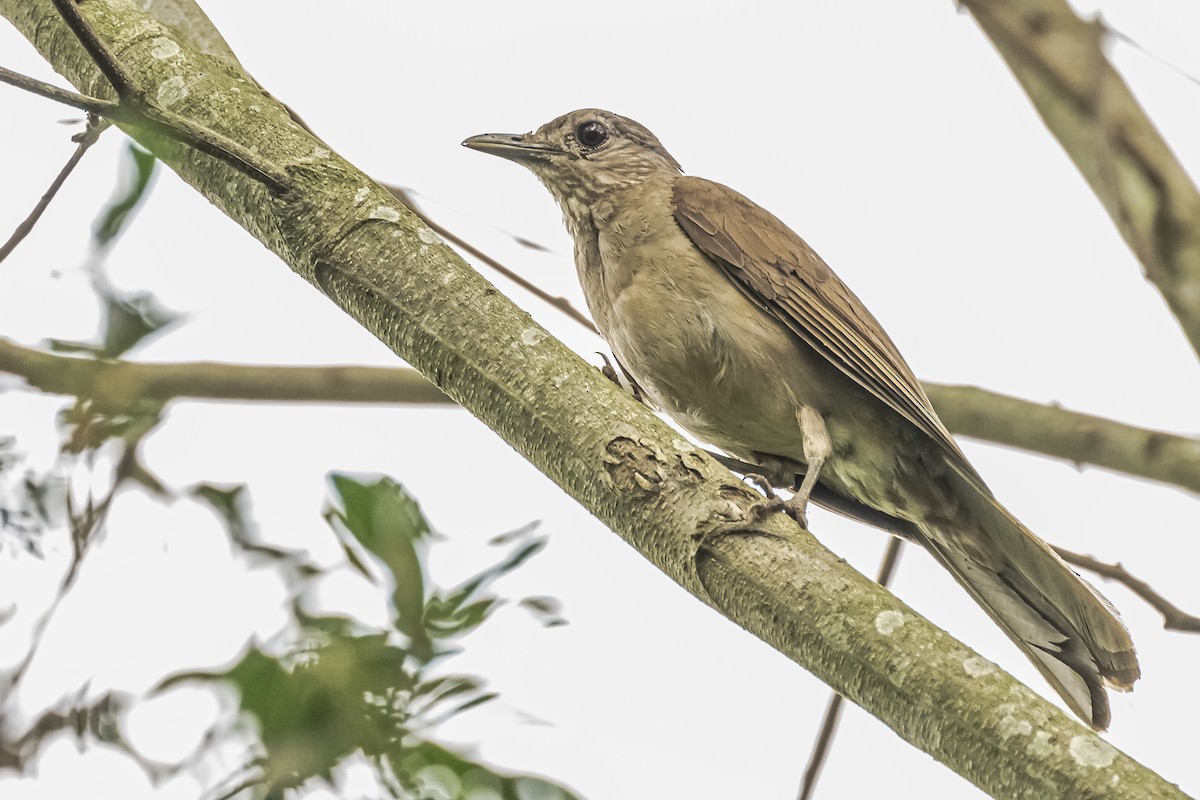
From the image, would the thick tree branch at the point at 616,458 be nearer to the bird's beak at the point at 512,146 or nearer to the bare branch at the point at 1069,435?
the bare branch at the point at 1069,435

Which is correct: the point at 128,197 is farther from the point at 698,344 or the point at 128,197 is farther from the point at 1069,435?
the point at 1069,435

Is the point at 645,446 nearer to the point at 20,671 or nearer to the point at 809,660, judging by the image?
the point at 809,660

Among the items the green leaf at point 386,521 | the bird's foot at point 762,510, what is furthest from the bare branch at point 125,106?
the bird's foot at point 762,510

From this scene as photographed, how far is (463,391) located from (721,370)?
1.44 metres

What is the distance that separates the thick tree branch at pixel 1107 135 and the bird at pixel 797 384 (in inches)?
51.7

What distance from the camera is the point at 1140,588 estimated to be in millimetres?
3305

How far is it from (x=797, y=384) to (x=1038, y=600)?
959 mm

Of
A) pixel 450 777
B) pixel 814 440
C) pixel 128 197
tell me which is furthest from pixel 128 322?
pixel 814 440

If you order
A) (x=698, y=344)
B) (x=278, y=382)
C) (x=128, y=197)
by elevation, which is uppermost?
(x=698, y=344)

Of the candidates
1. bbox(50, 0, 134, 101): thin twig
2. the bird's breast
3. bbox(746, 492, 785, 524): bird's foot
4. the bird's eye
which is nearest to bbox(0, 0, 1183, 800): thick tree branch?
bbox(746, 492, 785, 524): bird's foot

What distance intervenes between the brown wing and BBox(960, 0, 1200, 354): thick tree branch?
126cm

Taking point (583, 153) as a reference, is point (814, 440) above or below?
below

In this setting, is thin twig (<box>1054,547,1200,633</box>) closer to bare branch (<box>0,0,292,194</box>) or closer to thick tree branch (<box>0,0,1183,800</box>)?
thick tree branch (<box>0,0,1183,800</box>)

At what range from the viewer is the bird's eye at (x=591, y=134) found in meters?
5.00
